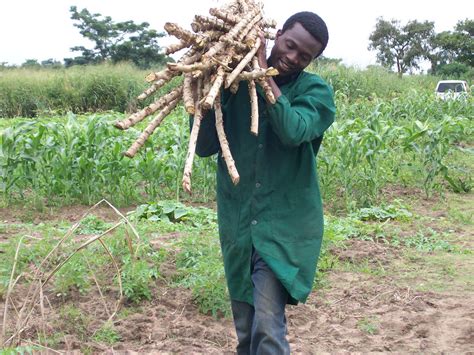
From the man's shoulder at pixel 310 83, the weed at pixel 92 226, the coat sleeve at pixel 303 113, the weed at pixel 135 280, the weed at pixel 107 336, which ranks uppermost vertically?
the man's shoulder at pixel 310 83

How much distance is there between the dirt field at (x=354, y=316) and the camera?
358 cm

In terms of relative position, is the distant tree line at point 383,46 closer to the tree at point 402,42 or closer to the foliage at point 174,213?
the tree at point 402,42

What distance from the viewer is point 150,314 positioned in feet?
12.4

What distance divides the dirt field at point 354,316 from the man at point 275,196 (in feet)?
3.58

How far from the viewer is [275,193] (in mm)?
2416

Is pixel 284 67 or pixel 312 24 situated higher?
pixel 312 24

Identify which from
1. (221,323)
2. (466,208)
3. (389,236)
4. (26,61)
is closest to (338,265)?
(389,236)

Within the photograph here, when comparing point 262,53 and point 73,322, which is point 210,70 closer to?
point 262,53

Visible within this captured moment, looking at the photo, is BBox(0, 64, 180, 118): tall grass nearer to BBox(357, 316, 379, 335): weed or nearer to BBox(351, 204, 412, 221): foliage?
BBox(351, 204, 412, 221): foliage

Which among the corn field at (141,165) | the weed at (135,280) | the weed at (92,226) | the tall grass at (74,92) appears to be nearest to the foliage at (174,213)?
the weed at (92,226)

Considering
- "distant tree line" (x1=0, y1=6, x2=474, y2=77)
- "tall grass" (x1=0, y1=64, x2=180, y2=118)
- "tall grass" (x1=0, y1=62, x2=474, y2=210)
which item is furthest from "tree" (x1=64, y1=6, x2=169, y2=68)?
"tall grass" (x1=0, y1=62, x2=474, y2=210)

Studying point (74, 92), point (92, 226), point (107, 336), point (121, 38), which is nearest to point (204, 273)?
point (107, 336)

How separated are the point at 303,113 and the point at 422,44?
139ft

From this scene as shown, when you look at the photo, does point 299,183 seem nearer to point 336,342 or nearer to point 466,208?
point 336,342
